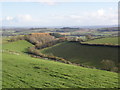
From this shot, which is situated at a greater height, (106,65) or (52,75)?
(52,75)

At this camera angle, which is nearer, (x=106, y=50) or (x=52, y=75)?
(x=52, y=75)

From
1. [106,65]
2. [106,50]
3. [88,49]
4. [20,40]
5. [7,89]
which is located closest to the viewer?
[7,89]

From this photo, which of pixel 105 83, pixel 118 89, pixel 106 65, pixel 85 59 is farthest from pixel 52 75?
pixel 85 59

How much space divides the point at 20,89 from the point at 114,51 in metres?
38.9

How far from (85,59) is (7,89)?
34081 mm

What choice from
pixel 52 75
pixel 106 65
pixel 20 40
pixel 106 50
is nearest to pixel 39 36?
pixel 20 40

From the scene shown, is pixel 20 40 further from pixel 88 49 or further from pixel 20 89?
pixel 20 89

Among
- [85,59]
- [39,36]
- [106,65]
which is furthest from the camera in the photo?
[39,36]

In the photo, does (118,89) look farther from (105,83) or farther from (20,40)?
(20,40)

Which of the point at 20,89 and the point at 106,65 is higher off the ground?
the point at 20,89

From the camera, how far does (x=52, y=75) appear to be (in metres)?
17.0

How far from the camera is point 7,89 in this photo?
461 inches

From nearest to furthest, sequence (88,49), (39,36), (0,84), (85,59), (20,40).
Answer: (0,84)
(85,59)
(88,49)
(20,40)
(39,36)

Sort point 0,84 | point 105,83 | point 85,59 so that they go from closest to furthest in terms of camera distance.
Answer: point 0,84, point 105,83, point 85,59
